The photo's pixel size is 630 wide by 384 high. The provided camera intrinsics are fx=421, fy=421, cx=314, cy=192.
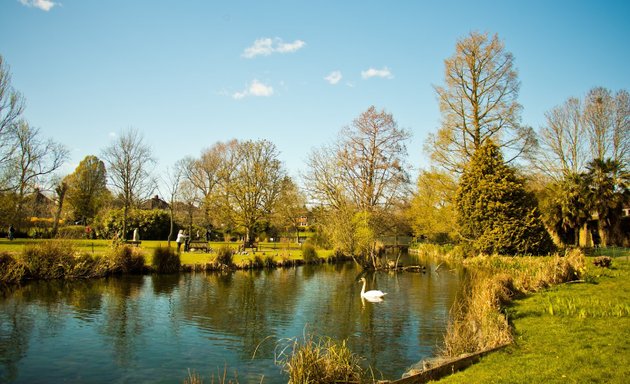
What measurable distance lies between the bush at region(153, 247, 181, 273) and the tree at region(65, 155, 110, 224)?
35.5m

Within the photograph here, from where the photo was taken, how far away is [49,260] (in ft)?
71.2

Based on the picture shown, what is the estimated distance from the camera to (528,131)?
34.5 metres

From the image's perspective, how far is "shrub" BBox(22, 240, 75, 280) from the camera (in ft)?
69.3

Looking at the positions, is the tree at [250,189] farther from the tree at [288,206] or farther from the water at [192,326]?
the water at [192,326]

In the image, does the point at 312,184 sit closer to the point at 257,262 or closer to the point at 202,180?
the point at 257,262

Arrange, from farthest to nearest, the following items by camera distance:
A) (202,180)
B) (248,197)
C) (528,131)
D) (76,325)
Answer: (202,180) < (248,197) < (528,131) < (76,325)

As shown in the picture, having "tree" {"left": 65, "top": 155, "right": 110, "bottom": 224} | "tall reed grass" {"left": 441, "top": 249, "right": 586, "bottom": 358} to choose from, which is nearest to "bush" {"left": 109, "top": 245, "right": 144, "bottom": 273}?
"tall reed grass" {"left": 441, "top": 249, "right": 586, "bottom": 358}

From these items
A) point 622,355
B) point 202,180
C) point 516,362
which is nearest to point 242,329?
point 516,362

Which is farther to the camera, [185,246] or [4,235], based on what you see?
[4,235]

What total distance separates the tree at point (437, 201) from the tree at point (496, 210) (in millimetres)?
2309

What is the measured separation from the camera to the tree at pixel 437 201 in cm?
3759

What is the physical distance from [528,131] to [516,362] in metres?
30.3

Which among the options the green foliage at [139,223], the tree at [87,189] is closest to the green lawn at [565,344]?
the green foliage at [139,223]

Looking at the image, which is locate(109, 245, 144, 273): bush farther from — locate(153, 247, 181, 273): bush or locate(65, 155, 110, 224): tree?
locate(65, 155, 110, 224): tree
